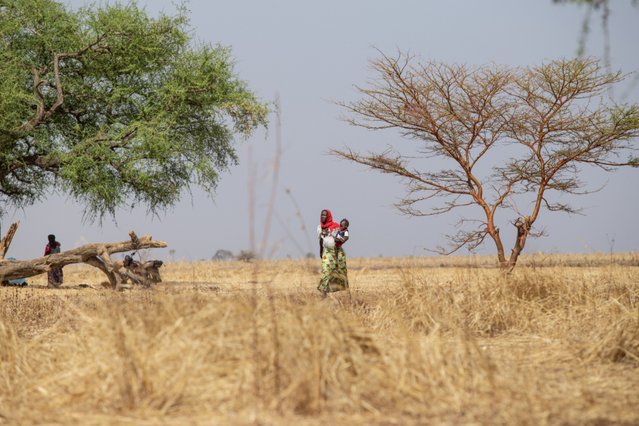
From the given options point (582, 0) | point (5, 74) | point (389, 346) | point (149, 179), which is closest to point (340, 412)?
point (389, 346)

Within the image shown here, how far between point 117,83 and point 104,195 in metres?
3.70

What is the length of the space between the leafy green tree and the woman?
7572mm

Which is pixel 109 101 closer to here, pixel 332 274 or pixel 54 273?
pixel 54 273

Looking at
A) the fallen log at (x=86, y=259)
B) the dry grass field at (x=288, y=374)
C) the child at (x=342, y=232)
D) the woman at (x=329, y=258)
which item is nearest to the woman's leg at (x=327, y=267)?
the woman at (x=329, y=258)

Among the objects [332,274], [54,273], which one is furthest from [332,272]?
[54,273]

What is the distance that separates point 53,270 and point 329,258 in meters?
10.3

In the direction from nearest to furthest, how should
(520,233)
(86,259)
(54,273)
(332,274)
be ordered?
(332,274)
(86,259)
(54,273)
(520,233)

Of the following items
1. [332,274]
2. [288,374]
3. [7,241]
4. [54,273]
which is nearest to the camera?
[288,374]

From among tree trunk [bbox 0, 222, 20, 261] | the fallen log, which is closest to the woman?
the fallen log

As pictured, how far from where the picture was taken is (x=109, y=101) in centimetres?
2416

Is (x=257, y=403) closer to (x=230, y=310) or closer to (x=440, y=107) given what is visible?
(x=230, y=310)

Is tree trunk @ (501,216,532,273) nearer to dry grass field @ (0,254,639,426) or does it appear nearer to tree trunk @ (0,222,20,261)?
tree trunk @ (0,222,20,261)

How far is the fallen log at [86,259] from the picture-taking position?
20844mm

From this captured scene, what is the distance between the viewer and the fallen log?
821 inches
